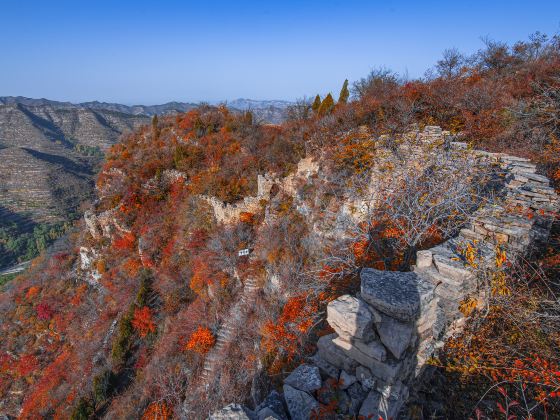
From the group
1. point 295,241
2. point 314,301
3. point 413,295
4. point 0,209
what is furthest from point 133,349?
point 0,209

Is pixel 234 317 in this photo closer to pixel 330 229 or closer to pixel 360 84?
pixel 330 229

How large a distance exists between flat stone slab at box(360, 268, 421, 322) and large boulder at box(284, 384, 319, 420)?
150cm

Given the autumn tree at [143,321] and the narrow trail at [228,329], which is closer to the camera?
the narrow trail at [228,329]

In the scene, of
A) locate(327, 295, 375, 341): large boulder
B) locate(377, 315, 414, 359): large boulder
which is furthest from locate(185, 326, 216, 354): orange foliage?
locate(377, 315, 414, 359): large boulder

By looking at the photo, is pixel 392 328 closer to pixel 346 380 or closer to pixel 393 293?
pixel 393 293

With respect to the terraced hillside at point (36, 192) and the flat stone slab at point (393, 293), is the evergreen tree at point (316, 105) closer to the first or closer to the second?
the flat stone slab at point (393, 293)

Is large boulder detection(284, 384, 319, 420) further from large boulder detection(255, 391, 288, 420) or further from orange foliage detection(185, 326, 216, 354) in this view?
orange foliage detection(185, 326, 216, 354)

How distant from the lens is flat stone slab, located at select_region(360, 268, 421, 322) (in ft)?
10.6

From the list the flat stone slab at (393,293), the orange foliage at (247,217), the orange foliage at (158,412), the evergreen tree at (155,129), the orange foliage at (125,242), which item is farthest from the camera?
the evergreen tree at (155,129)

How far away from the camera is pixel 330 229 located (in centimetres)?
1266

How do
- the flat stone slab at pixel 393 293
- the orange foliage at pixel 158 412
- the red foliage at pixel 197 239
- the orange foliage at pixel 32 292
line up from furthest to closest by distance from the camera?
the orange foliage at pixel 32 292
the red foliage at pixel 197 239
the orange foliage at pixel 158 412
the flat stone slab at pixel 393 293

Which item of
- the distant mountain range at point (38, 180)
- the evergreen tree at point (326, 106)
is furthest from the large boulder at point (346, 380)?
the distant mountain range at point (38, 180)

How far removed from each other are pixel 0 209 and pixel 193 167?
99436mm

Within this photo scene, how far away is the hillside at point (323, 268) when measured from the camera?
3.76 metres
